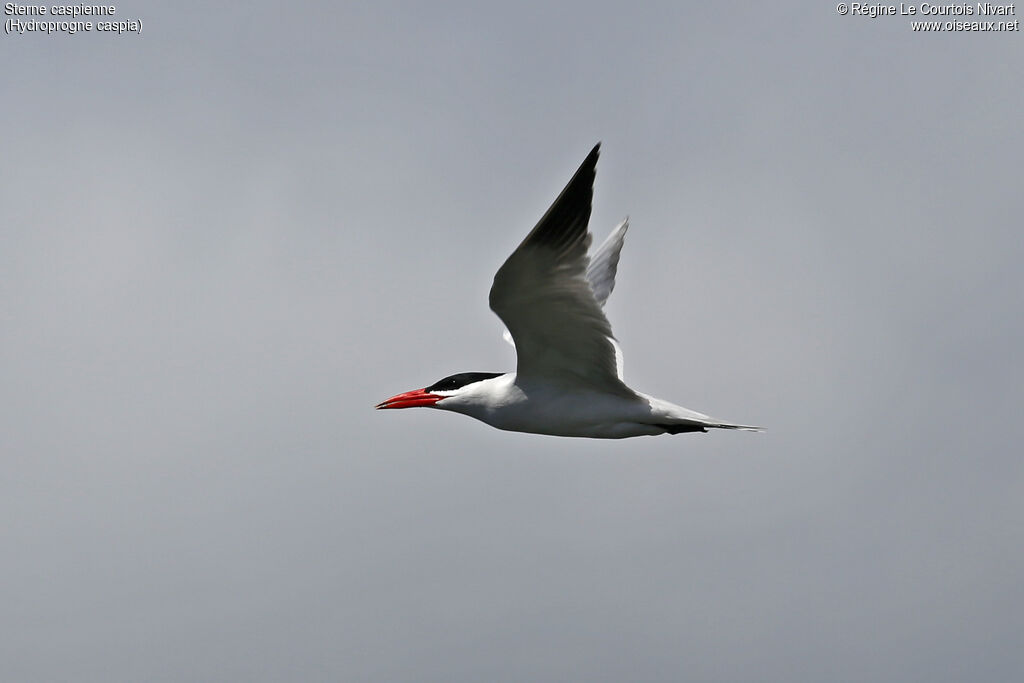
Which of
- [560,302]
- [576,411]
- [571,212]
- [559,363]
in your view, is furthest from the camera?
[576,411]

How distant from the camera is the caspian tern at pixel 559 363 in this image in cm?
1109

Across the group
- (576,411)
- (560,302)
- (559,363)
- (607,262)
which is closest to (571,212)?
(560,302)

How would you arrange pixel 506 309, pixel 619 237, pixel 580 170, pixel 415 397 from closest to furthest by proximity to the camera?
pixel 580 170, pixel 506 309, pixel 415 397, pixel 619 237

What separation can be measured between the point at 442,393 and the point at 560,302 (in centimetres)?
226

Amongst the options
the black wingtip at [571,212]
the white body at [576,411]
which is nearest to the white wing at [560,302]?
the black wingtip at [571,212]

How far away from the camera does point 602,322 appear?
11.9 meters

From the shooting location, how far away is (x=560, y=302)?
38.2ft

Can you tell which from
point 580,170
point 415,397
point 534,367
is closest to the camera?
point 580,170

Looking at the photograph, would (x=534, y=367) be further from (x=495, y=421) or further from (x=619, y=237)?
(x=619, y=237)

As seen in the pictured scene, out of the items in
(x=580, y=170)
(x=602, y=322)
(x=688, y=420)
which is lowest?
(x=688, y=420)

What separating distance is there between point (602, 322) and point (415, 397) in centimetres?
263

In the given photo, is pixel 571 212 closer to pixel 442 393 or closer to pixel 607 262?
pixel 442 393

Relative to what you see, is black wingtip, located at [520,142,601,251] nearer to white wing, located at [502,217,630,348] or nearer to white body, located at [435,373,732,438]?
white body, located at [435,373,732,438]

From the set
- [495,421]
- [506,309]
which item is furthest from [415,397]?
[506,309]
